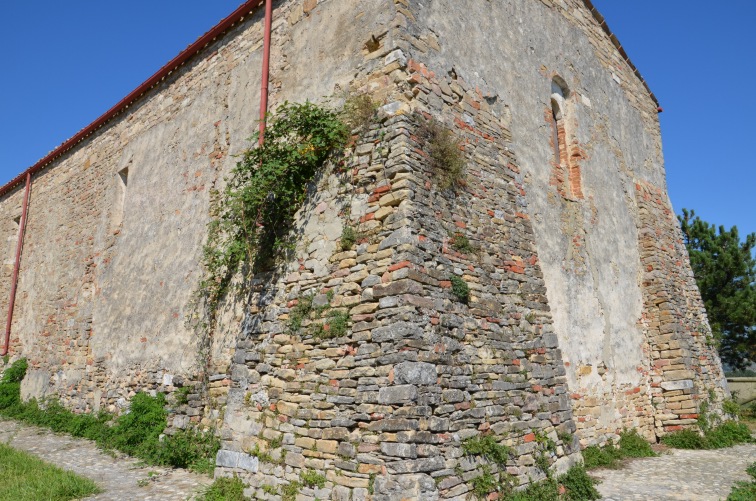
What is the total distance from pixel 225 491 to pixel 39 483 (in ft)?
8.19

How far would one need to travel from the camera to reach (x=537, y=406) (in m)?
6.46

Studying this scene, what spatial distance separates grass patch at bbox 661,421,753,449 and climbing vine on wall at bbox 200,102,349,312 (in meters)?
7.68

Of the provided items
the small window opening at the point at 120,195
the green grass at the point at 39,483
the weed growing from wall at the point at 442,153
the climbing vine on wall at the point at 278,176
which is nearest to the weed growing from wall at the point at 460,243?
the weed growing from wall at the point at 442,153

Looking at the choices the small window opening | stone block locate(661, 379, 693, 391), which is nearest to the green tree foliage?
stone block locate(661, 379, 693, 391)

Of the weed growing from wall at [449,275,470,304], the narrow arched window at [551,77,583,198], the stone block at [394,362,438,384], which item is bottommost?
the stone block at [394,362,438,384]

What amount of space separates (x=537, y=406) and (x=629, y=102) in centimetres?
868

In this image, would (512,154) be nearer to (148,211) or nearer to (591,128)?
(591,128)

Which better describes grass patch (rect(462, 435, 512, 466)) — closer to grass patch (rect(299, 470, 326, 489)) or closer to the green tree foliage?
grass patch (rect(299, 470, 326, 489))

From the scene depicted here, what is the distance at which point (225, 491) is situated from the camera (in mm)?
6125

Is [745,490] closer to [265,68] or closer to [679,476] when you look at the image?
[679,476]

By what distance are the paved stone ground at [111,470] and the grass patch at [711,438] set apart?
7.84m

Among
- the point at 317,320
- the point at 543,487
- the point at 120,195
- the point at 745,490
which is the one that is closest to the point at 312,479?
the point at 317,320

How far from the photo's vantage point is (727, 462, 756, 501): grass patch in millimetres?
5916

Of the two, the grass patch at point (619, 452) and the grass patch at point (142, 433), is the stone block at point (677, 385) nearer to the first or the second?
the grass patch at point (619, 452)
